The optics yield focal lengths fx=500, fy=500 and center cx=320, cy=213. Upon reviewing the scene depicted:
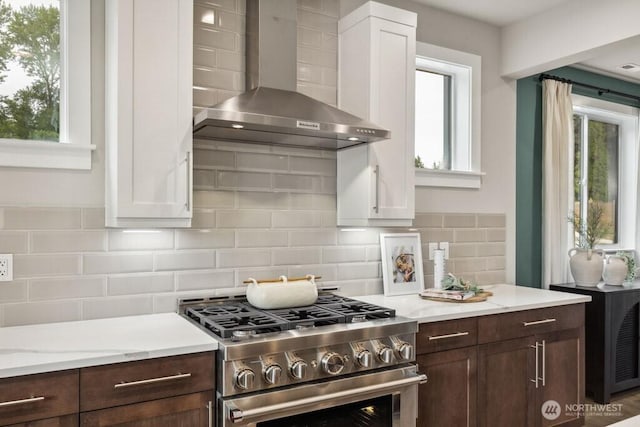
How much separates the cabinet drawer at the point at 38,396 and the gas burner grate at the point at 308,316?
2.82 feet

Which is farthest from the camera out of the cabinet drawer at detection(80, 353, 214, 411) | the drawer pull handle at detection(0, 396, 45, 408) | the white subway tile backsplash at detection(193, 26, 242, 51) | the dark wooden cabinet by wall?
the dark wooden cabinet by wall

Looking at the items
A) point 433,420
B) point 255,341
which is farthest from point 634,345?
point 255,341

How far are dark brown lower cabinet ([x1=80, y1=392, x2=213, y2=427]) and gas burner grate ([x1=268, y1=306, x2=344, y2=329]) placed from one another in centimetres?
48

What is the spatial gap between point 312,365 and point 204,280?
2.73 ft

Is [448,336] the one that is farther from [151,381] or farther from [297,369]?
[151,381]

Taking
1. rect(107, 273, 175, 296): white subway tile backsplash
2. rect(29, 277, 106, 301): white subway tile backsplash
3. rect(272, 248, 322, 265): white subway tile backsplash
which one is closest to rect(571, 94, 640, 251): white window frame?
rect(272, 248, 322, 265): white subway tile backsplash

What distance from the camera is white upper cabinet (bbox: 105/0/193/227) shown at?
2117 millimetres

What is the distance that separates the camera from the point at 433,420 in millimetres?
2518

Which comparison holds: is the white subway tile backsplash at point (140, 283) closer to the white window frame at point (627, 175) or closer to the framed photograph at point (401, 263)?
the framed photograph at point (401, 263)

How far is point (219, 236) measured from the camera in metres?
2.63

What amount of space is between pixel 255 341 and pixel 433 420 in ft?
3.77

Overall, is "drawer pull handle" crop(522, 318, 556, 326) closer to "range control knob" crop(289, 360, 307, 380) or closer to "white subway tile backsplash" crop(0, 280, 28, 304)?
"range control knob" crop(289, 360, 307, 380)

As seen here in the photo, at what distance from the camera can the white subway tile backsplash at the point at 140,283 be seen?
7.77 feet

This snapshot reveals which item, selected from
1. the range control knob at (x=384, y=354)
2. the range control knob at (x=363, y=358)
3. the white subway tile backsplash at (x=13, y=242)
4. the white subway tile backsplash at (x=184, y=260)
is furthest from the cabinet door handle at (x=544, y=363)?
the white subway tile backsplash at (x=13, y=242)
